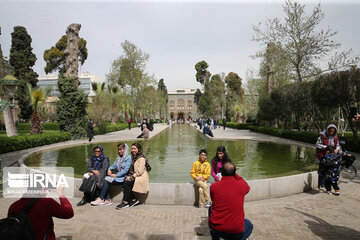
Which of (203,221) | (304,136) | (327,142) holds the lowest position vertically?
(203,221)

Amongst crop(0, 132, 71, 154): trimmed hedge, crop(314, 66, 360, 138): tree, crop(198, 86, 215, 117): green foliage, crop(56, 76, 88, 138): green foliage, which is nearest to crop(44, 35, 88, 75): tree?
crop(198, 86, 215, 117): green foliage

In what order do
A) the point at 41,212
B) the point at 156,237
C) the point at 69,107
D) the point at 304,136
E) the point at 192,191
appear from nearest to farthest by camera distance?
the point at 41,212, the point at 156,237, the point at 192,191, the point at 304,136, the point at 69,107

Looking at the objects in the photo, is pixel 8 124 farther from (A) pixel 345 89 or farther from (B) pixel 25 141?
(A) pixel 345 89

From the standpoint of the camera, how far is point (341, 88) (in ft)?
42.0

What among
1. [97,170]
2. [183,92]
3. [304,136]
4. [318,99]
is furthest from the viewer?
[183,92]

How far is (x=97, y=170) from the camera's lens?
4.94m

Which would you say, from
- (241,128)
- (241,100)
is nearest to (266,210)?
(241,128)

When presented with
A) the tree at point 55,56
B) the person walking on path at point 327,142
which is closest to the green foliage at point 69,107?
the person walking on path at point 327,142

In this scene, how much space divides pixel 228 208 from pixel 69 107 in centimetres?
1690

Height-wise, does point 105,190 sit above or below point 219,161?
below

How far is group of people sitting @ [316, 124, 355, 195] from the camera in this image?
5.46m

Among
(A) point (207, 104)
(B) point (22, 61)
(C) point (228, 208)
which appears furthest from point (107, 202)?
(A) point (207, 104)

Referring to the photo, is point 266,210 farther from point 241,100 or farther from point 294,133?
point 241,100

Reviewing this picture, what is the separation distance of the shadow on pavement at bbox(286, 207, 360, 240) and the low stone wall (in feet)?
3.90
